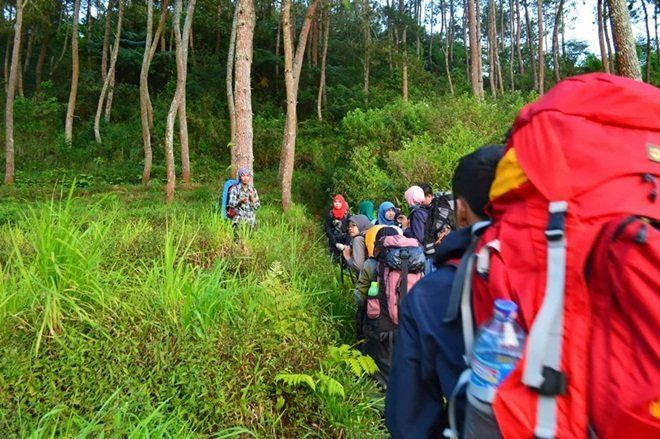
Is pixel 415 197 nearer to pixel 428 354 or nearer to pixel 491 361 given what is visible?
pixel 428 354

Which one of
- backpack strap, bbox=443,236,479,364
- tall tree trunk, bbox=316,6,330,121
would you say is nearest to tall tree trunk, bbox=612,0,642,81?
backpack strap, bbox=443,236,479,364

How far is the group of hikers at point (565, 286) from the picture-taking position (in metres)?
1.02

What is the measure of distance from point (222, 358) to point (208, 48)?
100.0 ft

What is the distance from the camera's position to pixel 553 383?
107 centimetres

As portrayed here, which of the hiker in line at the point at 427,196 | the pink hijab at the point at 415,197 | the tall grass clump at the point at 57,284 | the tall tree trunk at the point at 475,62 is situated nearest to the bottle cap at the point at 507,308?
the tall grass clump at the point at 57,284

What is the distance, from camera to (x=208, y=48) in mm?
30688

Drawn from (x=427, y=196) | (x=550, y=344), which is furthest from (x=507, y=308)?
(x=427, y=196)

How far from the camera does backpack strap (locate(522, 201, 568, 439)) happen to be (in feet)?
3.53

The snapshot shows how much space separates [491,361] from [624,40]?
717 cm

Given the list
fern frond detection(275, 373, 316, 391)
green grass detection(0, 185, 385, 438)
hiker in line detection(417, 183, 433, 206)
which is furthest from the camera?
hiker in line detection(417, 183, 433, 206)

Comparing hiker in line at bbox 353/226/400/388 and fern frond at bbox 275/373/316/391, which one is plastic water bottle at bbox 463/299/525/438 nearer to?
fern frond at bbox 275/373/316/391

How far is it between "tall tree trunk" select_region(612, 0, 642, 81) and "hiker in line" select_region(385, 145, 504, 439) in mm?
6642

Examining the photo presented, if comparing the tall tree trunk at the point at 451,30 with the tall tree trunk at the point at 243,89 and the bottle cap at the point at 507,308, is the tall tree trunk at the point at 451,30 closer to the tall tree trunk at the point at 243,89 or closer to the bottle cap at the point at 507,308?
the tall tree trunk at the point at 243,89

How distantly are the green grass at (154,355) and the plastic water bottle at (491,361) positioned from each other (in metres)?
1.79
